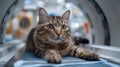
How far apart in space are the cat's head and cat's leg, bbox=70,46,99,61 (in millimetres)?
103

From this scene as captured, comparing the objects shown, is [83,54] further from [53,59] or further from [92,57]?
[53,59]

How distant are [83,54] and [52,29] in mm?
260

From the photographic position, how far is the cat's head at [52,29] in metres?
1.35

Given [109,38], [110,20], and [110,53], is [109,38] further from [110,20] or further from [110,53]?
[110,53]

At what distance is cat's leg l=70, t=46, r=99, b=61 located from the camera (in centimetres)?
122

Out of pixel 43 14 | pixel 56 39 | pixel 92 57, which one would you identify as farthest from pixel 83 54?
pixel 43 14

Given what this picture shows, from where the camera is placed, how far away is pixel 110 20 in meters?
1.63

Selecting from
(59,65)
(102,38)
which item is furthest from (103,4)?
(59,65)

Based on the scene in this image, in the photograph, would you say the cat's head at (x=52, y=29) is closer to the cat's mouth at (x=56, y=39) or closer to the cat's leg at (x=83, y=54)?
the cat's mouth at (x=56, y=39)

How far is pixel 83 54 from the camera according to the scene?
4.30 ft

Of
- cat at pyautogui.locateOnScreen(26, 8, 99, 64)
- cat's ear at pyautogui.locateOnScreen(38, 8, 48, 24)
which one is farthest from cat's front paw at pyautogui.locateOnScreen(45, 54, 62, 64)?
cat's ear at pyautogui.locateOnScreen(38, 8, 48, 24)

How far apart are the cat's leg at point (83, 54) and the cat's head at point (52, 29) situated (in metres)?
0.10

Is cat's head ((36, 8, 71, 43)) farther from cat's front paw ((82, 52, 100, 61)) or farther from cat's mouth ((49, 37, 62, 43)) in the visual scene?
cat's front paw ((82, 52, 100, 61))

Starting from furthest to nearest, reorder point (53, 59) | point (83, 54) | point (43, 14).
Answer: point (43, 14), point (83, 54), point (53, 59)
